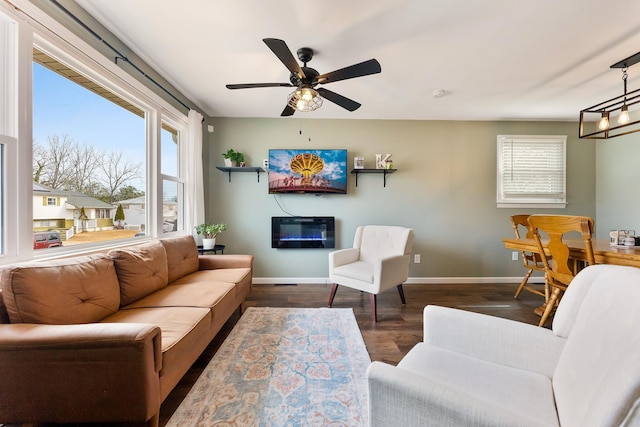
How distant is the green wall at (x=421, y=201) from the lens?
3.60 m

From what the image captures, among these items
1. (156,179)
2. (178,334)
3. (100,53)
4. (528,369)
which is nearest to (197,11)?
(100,53)

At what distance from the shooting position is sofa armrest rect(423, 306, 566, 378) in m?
1.02

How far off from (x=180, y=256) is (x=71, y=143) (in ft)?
3.85

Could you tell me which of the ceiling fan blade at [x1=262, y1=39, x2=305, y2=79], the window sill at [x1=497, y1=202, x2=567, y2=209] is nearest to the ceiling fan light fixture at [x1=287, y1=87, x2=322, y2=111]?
the ceiling fan blade at [x1=262, y1=39, x2=305, y2=79]

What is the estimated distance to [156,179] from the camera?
2594 millimetres

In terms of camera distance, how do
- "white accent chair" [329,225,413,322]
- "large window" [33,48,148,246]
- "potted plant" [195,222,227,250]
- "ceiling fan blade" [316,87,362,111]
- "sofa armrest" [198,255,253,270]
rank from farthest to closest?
"potted plant" [195,222,227,250] < "sofa armrest" [198,255,253,270] < "white accent chair" [329,225,413,322] < "ceiling fan blade" [316,87,362,111] < "large window" [33,48,148,246]

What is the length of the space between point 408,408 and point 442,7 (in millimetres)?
2166

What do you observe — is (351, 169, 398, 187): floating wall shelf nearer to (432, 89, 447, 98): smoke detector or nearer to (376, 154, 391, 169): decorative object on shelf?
(376, 154, 391, 169): decorative object on shelf

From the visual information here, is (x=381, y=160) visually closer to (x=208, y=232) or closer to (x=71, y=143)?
(x=208, y=232)

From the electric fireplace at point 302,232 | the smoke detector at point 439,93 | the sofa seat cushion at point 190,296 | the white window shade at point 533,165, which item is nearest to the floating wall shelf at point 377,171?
the electric fireplace at point 302,232

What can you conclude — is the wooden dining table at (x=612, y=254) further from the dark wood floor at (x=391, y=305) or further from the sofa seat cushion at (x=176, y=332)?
the sofa seat cushion at (x=176, y=332)

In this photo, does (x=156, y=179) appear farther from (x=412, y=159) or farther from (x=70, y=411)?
(x=412, y=159)

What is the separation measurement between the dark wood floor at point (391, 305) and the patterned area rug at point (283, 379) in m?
0.10

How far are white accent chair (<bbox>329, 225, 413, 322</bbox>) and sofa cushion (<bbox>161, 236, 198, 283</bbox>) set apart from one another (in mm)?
1433
